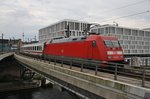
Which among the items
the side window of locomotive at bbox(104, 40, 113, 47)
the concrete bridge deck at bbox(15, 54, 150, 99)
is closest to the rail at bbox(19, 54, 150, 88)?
the concrete bridge deck at bbox(15, 54, 150, 99)

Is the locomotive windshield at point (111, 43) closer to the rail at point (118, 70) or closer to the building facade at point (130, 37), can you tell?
the rail at point (118, 70)

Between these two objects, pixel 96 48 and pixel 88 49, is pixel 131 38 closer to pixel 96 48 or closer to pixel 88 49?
pixel 88 49

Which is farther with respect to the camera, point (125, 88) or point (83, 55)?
point (83, 55)

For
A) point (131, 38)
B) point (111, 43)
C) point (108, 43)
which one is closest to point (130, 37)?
point (131, 38)

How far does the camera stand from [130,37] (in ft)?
343

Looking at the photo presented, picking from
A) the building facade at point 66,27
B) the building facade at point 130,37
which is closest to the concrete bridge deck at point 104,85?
the building facade at point 130,37

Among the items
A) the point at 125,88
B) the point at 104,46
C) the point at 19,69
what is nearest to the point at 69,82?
the point at 104,46

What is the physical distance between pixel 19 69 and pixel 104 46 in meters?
53.2

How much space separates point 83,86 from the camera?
15.1 meters

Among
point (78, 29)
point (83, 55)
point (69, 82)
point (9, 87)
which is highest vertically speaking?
point (78, 29)

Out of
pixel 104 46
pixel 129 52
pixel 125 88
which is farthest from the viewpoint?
pixel 129 52

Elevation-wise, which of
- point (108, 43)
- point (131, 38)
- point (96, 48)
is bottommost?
point (96, 48)

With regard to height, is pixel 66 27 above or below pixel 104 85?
above

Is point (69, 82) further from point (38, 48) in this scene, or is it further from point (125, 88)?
point (38, 48)
